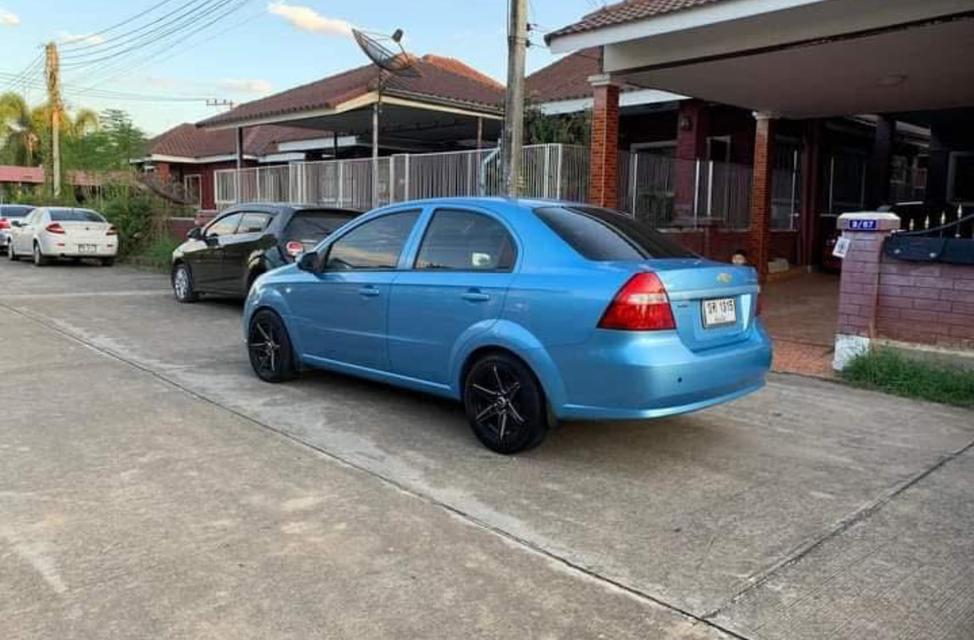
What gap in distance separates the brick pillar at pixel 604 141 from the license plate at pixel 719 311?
687cm

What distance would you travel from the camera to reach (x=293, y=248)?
10172mm

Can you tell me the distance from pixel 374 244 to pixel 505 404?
176 centimetres

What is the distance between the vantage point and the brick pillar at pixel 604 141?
460 inches

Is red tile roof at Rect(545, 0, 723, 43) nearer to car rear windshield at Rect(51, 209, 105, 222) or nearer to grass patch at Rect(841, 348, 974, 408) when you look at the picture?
grass patch at Rect(841, 348, 974, 408)

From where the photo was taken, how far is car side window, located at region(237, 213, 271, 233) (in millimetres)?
10602

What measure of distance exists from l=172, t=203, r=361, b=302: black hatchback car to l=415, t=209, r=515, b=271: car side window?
15.1 ft

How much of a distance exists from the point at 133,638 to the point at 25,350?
6.27 meters

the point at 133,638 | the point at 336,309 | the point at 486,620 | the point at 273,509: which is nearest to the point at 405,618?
the point at 486,620

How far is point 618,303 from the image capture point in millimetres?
4414

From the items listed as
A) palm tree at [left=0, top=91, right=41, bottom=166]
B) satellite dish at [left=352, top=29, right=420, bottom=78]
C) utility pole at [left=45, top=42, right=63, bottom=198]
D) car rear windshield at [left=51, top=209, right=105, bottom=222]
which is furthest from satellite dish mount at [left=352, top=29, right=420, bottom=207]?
palm tree at [left=0, top=91, right=41, bottom=166]

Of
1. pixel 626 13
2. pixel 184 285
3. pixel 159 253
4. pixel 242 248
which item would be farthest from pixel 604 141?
pixel 159 253

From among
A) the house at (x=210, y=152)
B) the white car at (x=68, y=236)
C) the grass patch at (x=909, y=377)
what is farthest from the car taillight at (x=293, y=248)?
the house at (x=210, y=152)

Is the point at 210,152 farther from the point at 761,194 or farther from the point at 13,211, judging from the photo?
the point at 761,194

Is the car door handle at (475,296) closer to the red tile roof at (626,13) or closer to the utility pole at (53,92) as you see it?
the red tile roof at (626,13)
